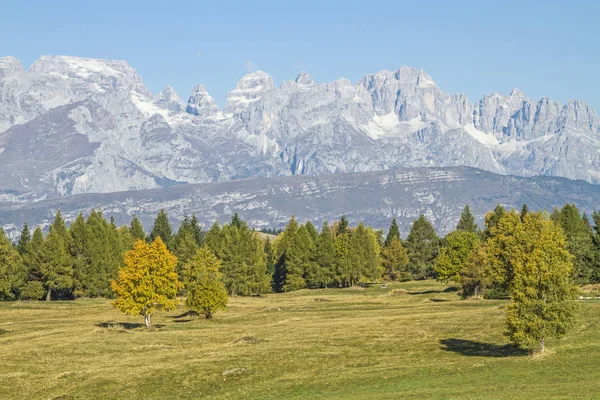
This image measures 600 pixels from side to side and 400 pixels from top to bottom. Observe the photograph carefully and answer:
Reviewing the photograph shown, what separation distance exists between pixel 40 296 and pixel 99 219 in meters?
30.9

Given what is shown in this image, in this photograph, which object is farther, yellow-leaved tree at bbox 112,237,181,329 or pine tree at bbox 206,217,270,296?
pine tree at bbox 206,217,270,296

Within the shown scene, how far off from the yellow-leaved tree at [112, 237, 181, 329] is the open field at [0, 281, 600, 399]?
3168 millimetres

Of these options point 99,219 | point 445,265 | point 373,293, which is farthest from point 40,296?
point 445,265

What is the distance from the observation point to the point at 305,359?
7825cm

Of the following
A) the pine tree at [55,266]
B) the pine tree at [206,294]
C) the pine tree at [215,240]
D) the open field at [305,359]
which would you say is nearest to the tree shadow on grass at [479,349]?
the open field at [305,359]

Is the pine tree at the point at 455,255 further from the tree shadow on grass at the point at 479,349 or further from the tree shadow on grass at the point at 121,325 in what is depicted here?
the tree shadow on grass at the point at 479,349

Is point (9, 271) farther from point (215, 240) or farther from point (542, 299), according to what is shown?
point (542, 299)

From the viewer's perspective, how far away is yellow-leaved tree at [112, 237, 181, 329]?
111750 mm

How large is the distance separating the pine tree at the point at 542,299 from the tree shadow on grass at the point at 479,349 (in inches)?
104

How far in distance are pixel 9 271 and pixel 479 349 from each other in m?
106

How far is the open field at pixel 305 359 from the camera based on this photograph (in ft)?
212

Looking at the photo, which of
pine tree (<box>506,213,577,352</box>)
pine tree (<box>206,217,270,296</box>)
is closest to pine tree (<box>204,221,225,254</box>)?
pine tree (<box>206,217,270,296</box>)

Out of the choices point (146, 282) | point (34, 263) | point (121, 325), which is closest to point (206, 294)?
point (146, 282)

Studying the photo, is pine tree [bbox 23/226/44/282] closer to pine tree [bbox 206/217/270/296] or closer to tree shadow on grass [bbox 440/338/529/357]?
pine tree [bbox 206/217/270/296]
